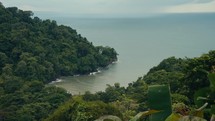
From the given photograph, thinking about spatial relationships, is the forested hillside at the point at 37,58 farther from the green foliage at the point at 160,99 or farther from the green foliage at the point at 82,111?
the green foliage at the point at 160,99

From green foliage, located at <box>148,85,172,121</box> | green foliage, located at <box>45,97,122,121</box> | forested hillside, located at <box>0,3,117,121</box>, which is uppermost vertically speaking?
green foliage, located at <box>148,85,172,121</box>

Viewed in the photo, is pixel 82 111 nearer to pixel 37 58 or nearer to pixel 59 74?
pixel 37 58

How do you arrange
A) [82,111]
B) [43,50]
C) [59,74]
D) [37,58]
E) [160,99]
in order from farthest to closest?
[43,50]
[59,74]
[37,58]
[82,111]
[160,99]

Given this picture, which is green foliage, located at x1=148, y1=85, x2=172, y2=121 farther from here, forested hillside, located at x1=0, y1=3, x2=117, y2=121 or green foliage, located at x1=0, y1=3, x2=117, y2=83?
green foliage, located at x1=0, y1=3, x2=117, y2=83

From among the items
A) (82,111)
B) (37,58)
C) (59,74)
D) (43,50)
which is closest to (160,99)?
(82,111)

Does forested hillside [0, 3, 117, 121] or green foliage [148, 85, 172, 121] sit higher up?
green foliage [148, 85, 172, 121]

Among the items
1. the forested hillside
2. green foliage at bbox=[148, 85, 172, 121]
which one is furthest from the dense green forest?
green foliage at bbox=[148, 85, 172, 121]

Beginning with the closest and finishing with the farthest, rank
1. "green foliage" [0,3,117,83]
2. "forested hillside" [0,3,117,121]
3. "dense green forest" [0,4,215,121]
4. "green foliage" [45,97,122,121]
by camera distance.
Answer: "green foliage" [45,97,122,121] → "dense green forest" [0,4,215,121] → "forested hillside" [0,3,117,121] → "green foliage" [0,3,117,83]

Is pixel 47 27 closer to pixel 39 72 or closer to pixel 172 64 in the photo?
pixel 39 72
